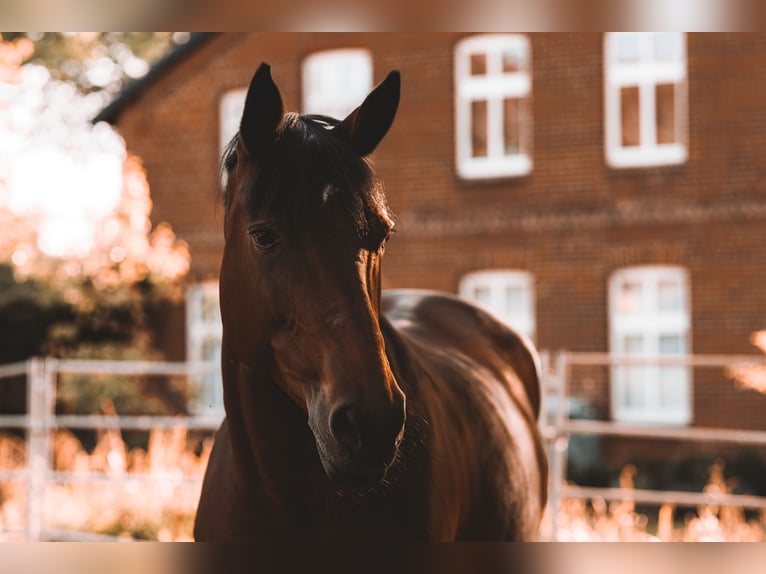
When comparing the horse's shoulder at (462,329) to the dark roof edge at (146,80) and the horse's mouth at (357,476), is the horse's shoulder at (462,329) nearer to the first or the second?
the horse's mouth at (357,476)

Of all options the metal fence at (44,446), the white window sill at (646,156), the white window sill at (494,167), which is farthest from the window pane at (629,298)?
the metal fence at (44,446)

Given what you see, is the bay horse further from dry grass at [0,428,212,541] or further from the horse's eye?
dry grass at [0,428,212,541]

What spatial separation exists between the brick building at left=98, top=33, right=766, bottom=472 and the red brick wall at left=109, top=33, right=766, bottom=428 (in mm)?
19

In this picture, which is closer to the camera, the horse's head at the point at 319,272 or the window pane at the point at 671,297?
the horse's head at the point at 319,272

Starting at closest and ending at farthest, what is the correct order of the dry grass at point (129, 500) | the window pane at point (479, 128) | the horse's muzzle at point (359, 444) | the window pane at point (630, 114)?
the horse's muzzle at point (359, 444)
the dry grass at point (129, 500)
the window pane at point (630, 114)
the window pane at point (479, 128)

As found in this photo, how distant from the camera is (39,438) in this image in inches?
282

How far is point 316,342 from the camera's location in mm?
2045

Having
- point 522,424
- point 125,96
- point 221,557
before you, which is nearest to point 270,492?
point 221,557

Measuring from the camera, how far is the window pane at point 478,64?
14.2m

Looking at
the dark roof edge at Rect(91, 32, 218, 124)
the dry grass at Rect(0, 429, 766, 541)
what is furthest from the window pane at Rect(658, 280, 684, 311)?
the dark roof edge at Rect(91, 32, 218, 124)

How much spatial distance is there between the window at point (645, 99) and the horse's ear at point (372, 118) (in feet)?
38.3

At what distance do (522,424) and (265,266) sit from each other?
1764 mm

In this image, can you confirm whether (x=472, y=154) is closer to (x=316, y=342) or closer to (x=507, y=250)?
(x=507, y=250)

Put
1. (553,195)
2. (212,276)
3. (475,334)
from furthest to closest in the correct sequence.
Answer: (212,276)
(553,195)
(475,334)
